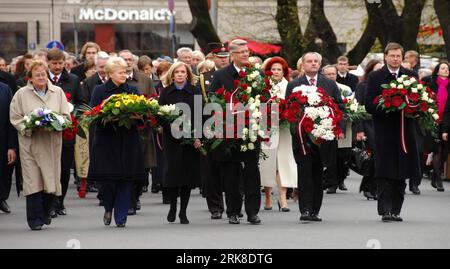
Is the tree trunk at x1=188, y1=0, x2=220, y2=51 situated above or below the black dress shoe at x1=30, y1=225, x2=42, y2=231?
above

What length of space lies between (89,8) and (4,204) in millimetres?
41231


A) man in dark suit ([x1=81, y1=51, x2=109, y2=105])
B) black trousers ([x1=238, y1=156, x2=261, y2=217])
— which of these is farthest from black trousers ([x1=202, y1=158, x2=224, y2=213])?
man in dark suit ([x1=81, y1=51, x2=109, y2=105])

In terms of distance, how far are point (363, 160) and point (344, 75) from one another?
4354 millimetres

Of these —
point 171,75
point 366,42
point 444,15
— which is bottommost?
point 171,75

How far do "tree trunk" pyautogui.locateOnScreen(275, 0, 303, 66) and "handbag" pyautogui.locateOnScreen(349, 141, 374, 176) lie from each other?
12789 millimetres

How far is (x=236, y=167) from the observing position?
1570 centimetres

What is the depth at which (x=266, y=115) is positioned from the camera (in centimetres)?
1559

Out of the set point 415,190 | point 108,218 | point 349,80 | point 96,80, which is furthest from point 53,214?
point 349,80

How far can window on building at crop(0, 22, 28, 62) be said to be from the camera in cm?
5750

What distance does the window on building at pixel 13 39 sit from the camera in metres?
57.5

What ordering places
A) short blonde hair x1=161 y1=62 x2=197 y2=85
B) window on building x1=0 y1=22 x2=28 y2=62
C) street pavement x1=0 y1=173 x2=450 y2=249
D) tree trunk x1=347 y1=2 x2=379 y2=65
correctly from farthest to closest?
1. window on building x1=0 y1=22 x2=28 y2=62
2. tree trunk x1=347 y1=2 x2=379 y2=65
3. short blonde hair x1=161 y1=62 x2=197 y2=85
4. street pavement x1=0 y1=173 x2=450 y2=249

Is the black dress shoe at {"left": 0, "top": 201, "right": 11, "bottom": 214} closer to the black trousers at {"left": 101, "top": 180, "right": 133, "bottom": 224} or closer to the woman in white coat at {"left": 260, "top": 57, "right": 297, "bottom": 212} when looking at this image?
the black trousers at {"left": 101, "top": 180, "right": 133, "bottom": 224}

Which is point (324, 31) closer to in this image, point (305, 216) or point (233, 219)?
point (305, 216)
